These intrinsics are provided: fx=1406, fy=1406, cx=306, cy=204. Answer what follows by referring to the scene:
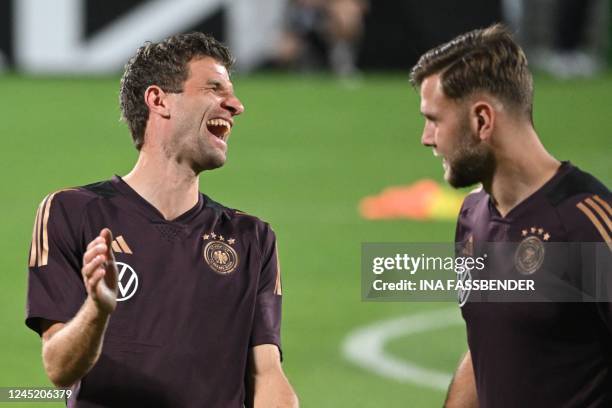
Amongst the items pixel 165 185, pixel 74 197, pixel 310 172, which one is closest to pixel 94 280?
pixel 74 197

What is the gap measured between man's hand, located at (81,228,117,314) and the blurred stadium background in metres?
3.90

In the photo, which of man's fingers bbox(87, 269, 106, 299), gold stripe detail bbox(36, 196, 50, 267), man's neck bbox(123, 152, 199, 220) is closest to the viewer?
man's fingers bbox(87, 269, 106, 299)

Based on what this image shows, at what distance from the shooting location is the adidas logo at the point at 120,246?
4.62 meters

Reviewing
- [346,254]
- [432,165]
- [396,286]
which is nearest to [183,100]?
[396,286]

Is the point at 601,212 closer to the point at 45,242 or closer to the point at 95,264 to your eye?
the point at 95,264

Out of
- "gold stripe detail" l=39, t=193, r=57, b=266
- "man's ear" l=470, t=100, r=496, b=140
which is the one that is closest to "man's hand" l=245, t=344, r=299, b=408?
"gold stripe detail" l=39, t=193, r=57, b=266

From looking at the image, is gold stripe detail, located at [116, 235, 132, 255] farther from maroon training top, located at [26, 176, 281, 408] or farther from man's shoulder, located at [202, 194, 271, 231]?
man's shoulder, located at [202, 194, 271, 231]

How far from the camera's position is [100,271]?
158 inches

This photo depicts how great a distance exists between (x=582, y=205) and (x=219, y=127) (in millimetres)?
1280

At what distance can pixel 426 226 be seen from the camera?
43.2 ft

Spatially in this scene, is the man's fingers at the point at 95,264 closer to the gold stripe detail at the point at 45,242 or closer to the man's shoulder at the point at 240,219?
the gold stripe detail at the point at 45,242

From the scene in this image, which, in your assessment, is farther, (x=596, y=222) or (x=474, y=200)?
(x=474, y=200)

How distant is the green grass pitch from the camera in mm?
8945

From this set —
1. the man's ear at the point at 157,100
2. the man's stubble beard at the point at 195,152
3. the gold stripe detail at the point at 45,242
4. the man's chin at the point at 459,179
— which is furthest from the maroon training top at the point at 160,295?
the man's chin at the point at 459,179
